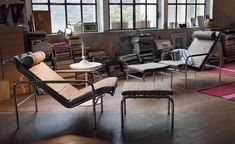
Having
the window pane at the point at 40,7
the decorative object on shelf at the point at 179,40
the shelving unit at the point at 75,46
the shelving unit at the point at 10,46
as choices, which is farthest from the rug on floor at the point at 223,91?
the window pane at the point at 40,7

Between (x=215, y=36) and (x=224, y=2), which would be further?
(x=224, y=2)

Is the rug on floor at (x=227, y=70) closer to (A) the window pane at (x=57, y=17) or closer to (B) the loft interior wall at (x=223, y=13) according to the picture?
(B) the loft interior wall at (x=223, y=13)

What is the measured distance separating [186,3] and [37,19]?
148 inches

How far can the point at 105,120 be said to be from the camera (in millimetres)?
3299

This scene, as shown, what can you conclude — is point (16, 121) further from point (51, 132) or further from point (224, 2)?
point (224, 2)

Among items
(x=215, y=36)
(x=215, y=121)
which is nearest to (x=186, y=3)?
(x=215, y=36)

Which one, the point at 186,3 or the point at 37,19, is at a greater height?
the point at 186,3

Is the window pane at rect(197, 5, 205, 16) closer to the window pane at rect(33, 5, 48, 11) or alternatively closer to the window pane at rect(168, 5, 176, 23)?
the window pane at rect(168, 5, 176, 23)

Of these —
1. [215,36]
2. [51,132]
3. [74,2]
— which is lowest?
[51,132]

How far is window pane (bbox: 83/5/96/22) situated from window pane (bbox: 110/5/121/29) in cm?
39

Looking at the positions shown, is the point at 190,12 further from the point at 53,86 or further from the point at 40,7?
the point at 53,86

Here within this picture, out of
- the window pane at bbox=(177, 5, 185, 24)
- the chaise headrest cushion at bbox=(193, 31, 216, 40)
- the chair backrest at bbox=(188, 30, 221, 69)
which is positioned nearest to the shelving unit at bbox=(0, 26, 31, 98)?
the chair backrest at bbox=(188, 30, 221, 69)

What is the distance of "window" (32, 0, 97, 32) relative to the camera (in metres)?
5.06

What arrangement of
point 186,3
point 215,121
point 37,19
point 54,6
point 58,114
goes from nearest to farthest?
point 215,121 → point 58,114 → point 37,19 → point 54,6 → point 186,3
